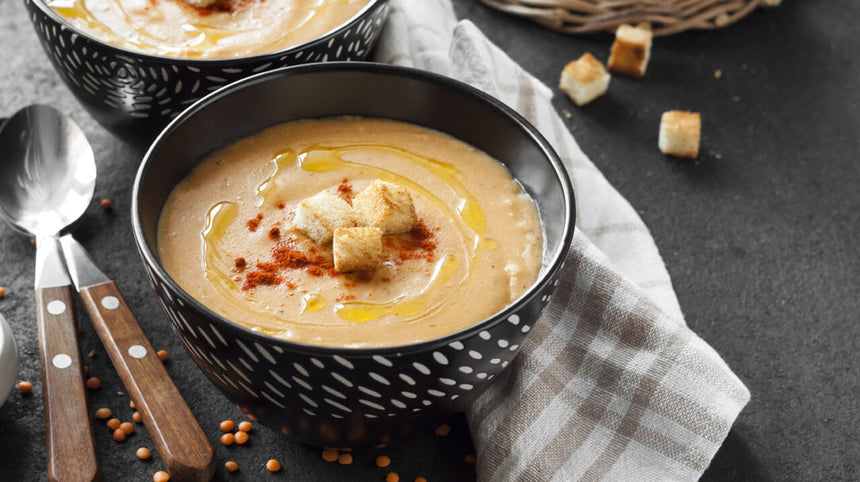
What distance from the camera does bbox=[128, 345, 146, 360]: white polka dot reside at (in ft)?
6.84

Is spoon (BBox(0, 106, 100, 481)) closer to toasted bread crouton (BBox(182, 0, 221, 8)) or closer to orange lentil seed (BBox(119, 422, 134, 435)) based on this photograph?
orange lentil seed (BBox(119, 422, 134, 435))

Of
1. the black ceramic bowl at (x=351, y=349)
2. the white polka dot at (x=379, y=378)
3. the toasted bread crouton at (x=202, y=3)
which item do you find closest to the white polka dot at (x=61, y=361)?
the black ceramic bowl at (x=351, y=349)

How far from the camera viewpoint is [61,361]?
207 centimetres

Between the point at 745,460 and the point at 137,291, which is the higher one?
the point at 137,291

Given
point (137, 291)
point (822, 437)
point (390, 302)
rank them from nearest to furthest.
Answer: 1. point (390, 302)
2. point (822, 437)
3. point (137, 291)

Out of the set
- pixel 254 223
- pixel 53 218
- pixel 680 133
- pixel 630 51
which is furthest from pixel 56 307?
pixel 630 51

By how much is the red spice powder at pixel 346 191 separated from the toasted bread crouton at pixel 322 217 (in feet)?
0.34

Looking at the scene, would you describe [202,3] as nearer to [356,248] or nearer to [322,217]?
[322,217]

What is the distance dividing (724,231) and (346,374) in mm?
1491

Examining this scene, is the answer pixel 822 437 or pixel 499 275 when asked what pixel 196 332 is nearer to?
pixel 499 275

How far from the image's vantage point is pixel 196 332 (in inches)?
68.3

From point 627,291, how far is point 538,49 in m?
1.37

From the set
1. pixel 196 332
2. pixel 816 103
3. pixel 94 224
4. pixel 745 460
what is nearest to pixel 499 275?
pixel 196 332

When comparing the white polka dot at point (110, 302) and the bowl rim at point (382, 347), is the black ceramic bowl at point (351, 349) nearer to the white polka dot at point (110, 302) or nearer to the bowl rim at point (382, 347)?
the bowl rim at point (382, 347)
